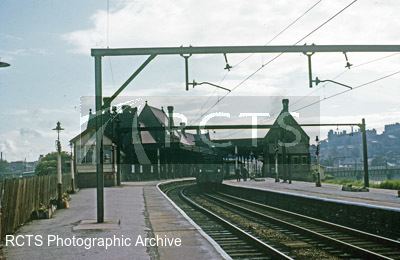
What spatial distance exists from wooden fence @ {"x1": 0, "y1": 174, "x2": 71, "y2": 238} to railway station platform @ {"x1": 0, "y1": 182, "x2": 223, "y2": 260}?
45 centimetres

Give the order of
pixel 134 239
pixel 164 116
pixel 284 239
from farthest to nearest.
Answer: pixel 164 116, pixel 284 239, pixel 134 239

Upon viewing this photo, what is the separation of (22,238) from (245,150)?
187 ft

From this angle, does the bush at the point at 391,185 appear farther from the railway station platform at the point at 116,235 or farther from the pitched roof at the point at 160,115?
the pitched roof at the point at 160,115

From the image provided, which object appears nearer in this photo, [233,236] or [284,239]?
[284,239]

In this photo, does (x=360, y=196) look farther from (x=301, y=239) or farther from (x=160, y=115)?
(x=160, y=115)

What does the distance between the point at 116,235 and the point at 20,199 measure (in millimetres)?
3901

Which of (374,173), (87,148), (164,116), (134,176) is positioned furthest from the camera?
(374,173)

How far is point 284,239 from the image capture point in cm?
1541

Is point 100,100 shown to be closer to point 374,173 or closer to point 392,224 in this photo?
point 392,224

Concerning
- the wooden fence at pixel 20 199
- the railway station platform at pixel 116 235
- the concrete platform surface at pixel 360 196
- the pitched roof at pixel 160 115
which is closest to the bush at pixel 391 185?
the concrete platform surface at pixel 360 196

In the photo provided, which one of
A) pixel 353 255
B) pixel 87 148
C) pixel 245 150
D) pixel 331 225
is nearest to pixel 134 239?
pixel 353 255

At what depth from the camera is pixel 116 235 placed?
562 inches

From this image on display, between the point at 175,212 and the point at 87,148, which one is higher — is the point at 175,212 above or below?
below

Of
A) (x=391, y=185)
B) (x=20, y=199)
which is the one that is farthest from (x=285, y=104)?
(x=20, y=199)
